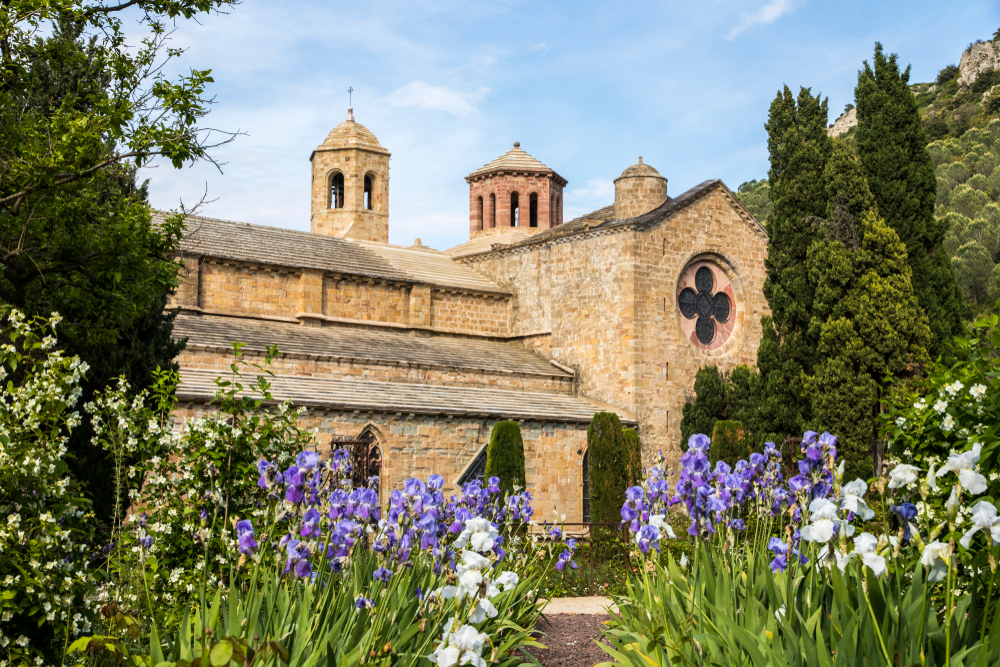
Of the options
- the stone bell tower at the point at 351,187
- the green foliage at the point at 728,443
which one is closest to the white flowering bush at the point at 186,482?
the green foliage at the point at 728,443

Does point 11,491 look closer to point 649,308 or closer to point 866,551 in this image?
point 866,551

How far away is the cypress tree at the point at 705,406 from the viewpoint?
76.7 feet

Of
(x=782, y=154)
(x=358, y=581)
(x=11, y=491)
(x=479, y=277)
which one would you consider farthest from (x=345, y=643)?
(x=479, y=277)

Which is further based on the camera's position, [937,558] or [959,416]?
[959,416]

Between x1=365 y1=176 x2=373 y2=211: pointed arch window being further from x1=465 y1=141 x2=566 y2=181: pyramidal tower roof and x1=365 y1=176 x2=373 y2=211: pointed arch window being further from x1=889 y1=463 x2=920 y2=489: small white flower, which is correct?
x1=889 y1=463 x2=920 y2=489: small white flower

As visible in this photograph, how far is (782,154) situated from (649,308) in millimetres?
5479

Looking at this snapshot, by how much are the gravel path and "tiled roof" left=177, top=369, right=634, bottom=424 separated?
29.9 feet

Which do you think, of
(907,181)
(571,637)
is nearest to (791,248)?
(907,181)

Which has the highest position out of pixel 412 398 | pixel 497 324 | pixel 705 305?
pixel 705 305

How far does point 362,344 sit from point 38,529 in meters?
17.3

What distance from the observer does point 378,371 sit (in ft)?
69.7

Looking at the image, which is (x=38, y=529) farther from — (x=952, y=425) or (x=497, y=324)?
(x=497, y=324)

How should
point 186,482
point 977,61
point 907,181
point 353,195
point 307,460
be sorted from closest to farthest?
point 307,460
point 186,482
point 907,181
point 353,195
point 977,61

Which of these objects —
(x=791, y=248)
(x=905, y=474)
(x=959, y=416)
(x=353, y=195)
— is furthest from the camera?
(x=353, y=195)
